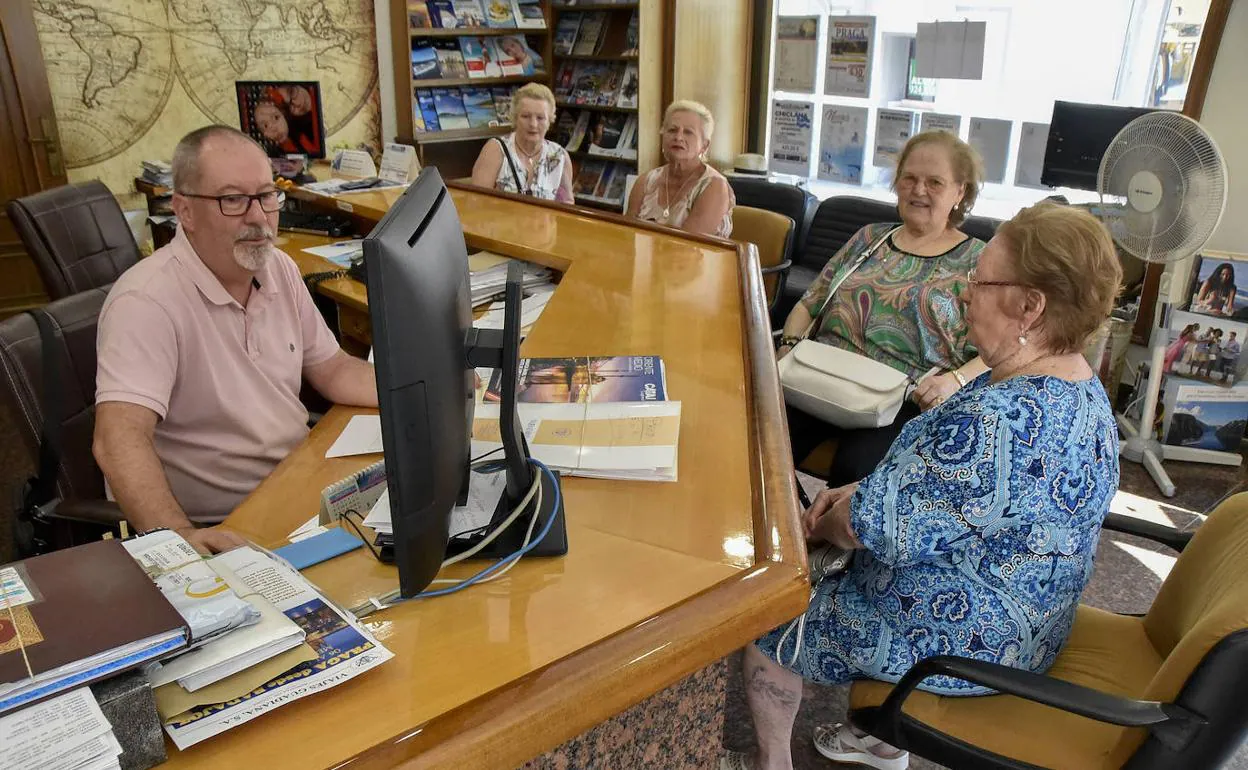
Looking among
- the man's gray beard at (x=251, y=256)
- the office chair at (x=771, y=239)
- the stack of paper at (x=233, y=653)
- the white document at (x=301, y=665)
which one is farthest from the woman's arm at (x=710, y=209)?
the stack of paper at (x=233, y=653)

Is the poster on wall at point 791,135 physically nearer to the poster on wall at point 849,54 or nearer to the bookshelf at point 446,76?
the poster on wall at point 849,54

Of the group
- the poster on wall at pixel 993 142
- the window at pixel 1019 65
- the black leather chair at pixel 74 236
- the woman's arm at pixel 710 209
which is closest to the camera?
the black leather chair at pixel 74 236

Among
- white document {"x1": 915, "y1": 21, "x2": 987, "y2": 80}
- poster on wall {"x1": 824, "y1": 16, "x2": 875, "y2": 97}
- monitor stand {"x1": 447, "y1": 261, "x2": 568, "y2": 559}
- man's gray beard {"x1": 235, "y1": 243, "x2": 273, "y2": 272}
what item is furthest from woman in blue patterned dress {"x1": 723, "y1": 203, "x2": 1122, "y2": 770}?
poster on wall {"x1": 824, "y1": 16, "x2": 875, "y2": 97}

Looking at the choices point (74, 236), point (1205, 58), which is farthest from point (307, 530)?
point (1205, 58)

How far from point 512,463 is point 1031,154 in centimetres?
382

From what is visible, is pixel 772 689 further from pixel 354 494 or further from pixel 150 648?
pixel 150 648

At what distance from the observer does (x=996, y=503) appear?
4.42ft

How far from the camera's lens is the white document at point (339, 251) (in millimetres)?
3113

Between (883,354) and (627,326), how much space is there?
2.93 feet

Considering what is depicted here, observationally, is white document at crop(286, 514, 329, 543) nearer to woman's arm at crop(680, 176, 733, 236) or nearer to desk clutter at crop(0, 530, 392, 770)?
desk clutter at crop(0, 530, 392, 770)

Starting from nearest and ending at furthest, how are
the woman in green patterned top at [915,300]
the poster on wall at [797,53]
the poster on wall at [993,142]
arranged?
the woman in green patterned top at [915,300] < the poster on wall at [993,142] < the poster on wall at [797,53]

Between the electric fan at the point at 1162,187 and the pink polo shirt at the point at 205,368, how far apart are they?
2.67m

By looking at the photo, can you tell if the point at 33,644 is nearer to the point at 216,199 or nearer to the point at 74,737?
the point at 74,737

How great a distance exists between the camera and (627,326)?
2.01 meters
